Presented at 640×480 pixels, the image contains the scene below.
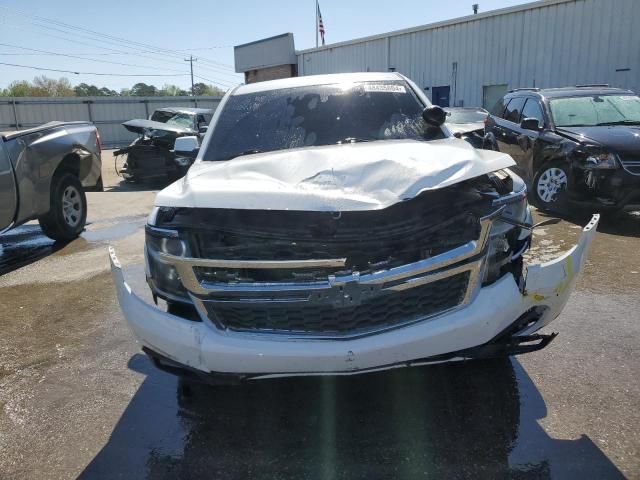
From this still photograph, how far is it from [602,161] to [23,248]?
7565 millimetres

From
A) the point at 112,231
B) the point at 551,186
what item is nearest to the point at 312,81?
the point at 551,186

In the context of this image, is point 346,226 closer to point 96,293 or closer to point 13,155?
point 96,293

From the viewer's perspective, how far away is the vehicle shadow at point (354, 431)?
7.92ft

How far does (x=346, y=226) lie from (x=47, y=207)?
537 cm

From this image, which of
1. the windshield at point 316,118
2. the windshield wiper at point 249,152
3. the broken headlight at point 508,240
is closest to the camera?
the broken headlight at point 508,240

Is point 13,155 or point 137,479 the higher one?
point 13,155

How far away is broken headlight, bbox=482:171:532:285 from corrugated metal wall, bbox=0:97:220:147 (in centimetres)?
3102

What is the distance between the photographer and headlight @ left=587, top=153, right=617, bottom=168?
6.40m

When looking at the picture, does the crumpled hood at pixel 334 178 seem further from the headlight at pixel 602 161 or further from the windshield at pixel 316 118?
the headlight at pixel 602 161

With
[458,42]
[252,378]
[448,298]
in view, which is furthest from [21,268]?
[458,42]

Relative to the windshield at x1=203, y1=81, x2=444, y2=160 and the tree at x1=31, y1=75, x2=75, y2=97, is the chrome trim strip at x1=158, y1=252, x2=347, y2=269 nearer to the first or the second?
the windshield at x1=203, y1=81, x2=444, y2=160

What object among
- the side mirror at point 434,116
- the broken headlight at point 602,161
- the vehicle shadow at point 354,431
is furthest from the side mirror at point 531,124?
the vehicle shadow at point 354,431

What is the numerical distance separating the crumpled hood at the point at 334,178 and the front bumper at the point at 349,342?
0.58 metres

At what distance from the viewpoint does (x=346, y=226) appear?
2410 mm
